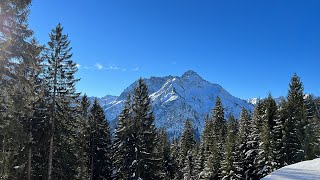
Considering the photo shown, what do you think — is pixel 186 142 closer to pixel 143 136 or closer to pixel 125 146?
pixel 125 146

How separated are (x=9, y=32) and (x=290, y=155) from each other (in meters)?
34.8

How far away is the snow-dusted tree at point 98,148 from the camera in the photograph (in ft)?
136

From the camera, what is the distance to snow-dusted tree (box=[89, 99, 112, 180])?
41.6 metres

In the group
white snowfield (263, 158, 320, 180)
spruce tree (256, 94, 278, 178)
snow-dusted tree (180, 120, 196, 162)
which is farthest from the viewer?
snow-dusted tree (180, 120, 196, 162)

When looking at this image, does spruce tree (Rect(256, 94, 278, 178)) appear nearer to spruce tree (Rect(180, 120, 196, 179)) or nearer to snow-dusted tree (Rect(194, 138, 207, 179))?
snow-dusted tree (Rect(194, 138, 207, 179))

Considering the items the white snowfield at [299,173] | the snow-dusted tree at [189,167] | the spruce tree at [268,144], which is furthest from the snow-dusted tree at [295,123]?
the snow-dusted tree at [189,167]

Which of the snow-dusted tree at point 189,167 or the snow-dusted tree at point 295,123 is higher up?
the snow-dusted tree at point 295,123

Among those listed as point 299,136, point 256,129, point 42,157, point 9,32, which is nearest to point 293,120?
point 299,136

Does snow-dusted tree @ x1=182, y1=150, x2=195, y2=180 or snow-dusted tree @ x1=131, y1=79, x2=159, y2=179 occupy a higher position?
snow-dusted tree @ x1=131, y1=79, x2=159, y2=179

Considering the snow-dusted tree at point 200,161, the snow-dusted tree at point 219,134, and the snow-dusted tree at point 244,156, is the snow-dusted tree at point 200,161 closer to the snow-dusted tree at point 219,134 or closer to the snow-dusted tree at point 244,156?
the snow-dusted tree at point 219,134

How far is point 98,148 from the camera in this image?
41.9 m

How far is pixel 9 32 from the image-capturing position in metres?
14.3

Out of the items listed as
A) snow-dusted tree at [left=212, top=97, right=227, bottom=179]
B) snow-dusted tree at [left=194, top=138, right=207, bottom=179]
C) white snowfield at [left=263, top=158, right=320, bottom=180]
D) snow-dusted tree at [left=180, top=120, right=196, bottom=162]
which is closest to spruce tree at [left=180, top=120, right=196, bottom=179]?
snow-dusted tree at [left=180, top=120, right=196, bottom=162]

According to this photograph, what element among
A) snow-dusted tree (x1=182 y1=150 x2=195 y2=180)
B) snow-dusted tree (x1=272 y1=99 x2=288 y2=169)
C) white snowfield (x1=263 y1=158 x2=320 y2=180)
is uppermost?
snow-dusted tree (x1=272 y1=99 x2=288 y2=169)
